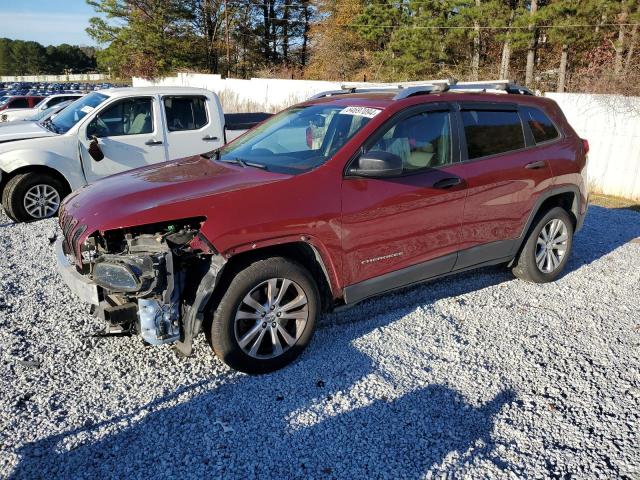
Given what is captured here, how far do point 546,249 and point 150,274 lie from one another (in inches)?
160

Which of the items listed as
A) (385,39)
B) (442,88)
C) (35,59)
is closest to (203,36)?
(385,39)

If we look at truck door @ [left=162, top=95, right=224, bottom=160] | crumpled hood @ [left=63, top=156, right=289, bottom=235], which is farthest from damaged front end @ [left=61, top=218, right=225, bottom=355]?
truck door @ [left=162, top=95, right=224, bottom=160]

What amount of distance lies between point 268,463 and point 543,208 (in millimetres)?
3893

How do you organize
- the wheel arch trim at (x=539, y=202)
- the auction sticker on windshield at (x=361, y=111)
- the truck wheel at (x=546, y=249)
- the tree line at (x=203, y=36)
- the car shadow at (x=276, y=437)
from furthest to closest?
Result: the tree line at (x=203, y=36) < the truck wheel at (x=546, y=249) < the wheel arch trim at (x=539, y=202) < the auction sticker on windshield at (x=361, y=111) < the car shadow at (x=276, y=437)

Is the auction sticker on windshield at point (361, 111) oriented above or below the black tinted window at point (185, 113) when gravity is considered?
above

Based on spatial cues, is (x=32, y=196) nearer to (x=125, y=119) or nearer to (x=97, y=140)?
(x=97, y=140)

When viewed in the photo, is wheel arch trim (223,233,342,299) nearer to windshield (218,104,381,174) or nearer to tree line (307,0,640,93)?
windshield (218,104,381,174)

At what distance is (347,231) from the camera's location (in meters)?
3.66

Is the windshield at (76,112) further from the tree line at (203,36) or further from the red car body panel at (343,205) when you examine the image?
the tree line at (203,36)

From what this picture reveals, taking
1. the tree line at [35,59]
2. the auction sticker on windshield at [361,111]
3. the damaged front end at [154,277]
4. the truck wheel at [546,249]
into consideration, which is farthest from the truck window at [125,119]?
the tree line at [35,59]

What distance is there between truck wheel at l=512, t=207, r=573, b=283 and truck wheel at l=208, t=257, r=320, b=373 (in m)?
2.60

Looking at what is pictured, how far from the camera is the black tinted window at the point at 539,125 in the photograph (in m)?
4.98

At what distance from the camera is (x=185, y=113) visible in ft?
26.2

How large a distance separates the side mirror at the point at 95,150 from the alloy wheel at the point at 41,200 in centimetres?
75
